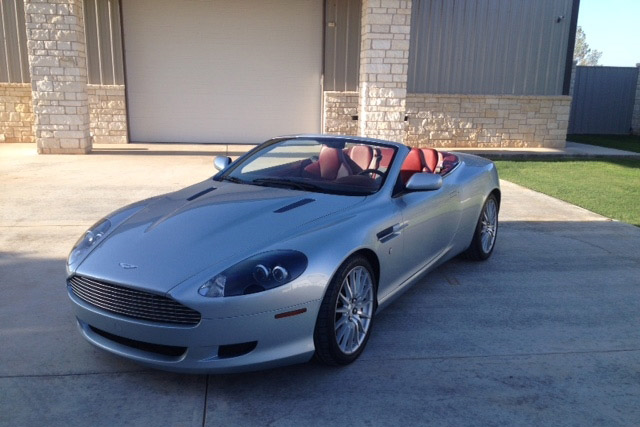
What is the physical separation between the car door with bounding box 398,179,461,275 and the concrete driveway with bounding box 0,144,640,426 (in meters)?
0.42

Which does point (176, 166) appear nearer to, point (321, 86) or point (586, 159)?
point (321, 86)

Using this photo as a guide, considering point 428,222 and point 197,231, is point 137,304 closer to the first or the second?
point 197,231

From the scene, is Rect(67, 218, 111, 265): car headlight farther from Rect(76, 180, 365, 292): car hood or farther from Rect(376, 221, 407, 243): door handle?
Rect(376, 221, 407, 243): door handle

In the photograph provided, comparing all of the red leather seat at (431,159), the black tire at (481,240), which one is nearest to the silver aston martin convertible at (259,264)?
the red leather seat at (431,159)

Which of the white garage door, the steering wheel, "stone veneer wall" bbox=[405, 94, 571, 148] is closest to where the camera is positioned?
the steering wheel

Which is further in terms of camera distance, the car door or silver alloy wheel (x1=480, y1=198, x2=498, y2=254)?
silver alloy wheel (x1=480, y1=198, x2=498, y2=254)

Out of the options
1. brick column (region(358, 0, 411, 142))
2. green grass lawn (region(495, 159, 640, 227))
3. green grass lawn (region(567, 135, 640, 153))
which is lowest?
green grass lawn (region(495, 159, 640, 227))

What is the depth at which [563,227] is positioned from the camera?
7246mm

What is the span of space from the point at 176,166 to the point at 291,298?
9254 mm

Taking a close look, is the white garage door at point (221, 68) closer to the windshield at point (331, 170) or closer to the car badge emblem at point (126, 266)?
the windshield at point (331, 170)

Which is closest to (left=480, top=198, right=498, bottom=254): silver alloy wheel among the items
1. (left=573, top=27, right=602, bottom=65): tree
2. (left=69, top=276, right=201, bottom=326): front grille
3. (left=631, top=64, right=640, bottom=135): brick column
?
(left=69, top=276, right=201, bottom=326): front grille

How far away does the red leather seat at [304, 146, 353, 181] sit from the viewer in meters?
4.57

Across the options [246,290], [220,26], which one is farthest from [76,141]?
[246,290]

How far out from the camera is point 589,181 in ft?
35.5
